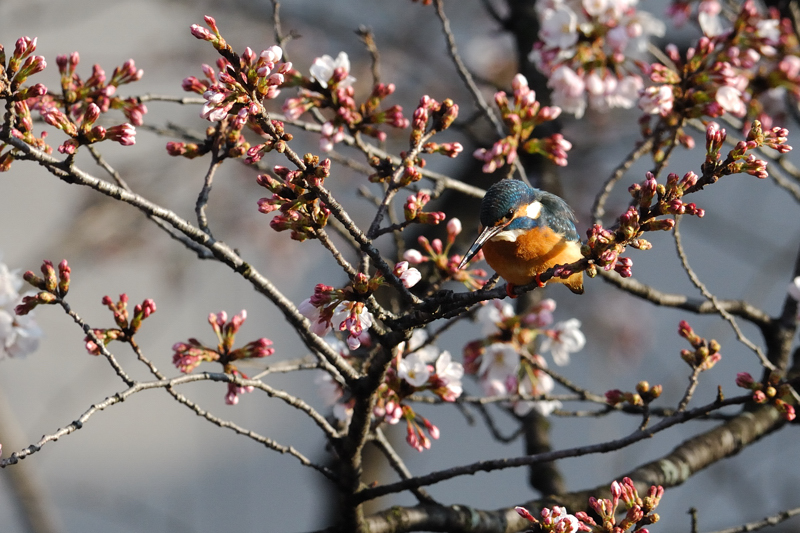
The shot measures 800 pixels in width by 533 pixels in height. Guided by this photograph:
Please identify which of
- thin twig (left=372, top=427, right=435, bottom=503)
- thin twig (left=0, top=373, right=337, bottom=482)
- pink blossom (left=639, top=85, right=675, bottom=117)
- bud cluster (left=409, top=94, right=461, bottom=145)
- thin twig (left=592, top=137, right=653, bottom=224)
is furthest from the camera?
thin twig (left=592, top=137, right=653, bottom=224)

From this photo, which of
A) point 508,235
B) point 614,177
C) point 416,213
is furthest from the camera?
point 614,177

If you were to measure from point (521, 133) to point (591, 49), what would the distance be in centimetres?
63

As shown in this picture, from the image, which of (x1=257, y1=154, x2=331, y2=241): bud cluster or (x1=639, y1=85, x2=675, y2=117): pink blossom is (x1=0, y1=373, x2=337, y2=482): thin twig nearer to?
(x1=257, y1=154, x2=331, y2=241): bud cluster

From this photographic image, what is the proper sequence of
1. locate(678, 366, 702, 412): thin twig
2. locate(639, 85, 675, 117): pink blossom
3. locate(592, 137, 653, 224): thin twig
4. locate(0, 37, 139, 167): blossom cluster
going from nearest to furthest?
locate(0, 37, 139, 167): blossom cluster < locate(678, 366, 702, 412): thin twig < locate(639, 85, 675, 117): pink blossom < locate(592, 137, 653, 224): thin twig

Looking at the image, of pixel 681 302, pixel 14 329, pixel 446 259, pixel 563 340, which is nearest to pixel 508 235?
pixel 446 259

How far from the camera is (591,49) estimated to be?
8.21 ft

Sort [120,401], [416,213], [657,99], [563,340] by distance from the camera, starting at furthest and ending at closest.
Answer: [563,340] → [657,99] → [416,213] → [120,401]

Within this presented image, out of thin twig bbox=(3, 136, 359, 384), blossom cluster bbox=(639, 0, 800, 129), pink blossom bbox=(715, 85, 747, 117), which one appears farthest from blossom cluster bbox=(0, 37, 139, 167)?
pink blossom bbox=(715, 85, 747, 117)

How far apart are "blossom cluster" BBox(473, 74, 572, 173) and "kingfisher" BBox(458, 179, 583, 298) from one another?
0.22 m

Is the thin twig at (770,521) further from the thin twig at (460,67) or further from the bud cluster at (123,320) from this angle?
the bud cluster at (123,320)

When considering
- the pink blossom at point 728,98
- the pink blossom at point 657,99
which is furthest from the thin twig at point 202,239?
the pink blossom at point 728,98

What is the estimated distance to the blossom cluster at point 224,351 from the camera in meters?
1.71

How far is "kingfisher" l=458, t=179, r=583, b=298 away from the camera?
169cm

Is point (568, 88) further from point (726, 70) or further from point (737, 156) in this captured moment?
point (737, 156)
